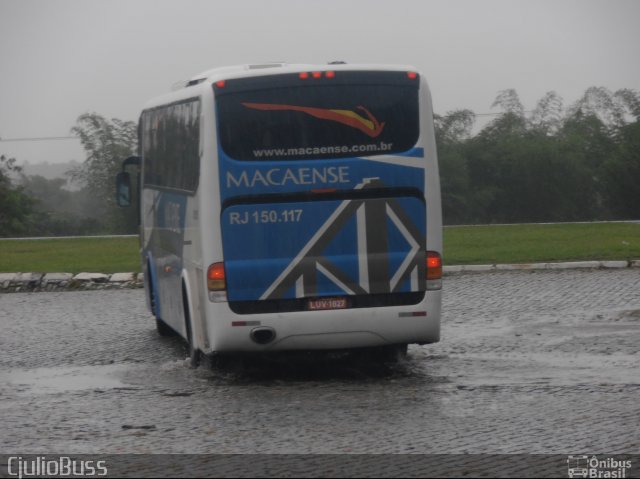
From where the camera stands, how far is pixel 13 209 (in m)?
56.8

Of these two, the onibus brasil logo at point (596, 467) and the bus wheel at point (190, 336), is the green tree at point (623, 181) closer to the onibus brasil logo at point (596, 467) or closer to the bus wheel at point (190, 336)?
the bus wheel at point (190, 336)

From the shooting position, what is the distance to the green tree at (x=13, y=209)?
2200 inches

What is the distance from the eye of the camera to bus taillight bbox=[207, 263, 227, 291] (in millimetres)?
12359

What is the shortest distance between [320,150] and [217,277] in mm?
1512

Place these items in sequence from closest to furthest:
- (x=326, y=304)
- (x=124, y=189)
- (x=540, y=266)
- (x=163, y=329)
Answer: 1. (x=326, y=304)
2. (x=163, y=329)
3. (x=124, y=189)
4. (x=540, y=266)

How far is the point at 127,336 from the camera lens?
672 inches

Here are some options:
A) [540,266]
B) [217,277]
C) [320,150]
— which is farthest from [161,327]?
[540,266]

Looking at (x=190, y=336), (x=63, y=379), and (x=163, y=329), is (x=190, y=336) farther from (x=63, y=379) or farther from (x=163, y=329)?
(x=163, y=329)

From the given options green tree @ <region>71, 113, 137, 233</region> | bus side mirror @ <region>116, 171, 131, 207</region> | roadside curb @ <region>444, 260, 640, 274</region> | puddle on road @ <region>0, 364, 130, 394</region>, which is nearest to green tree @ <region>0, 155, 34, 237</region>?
green tree @ <region>71, 113, 137, 233</region>

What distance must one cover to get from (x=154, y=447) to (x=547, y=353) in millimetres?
6007

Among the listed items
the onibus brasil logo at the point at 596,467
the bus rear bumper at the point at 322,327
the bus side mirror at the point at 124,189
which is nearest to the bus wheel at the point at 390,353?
the bus rear bumper at the point at 322,327

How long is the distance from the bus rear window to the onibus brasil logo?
4.93 meters

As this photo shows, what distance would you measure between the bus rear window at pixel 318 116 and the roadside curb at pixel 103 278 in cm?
1234

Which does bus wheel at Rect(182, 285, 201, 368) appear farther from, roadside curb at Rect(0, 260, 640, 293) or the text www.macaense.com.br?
roadside curb at Rect(0, 260, 640, 293)
